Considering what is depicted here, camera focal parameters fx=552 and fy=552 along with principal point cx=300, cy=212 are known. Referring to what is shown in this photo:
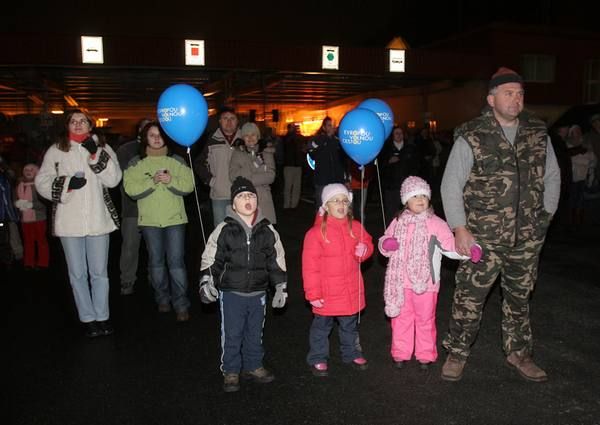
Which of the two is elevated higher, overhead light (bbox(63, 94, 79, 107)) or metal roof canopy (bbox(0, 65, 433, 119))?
metal roof canopy (bbox(0, 65, 433, 119))

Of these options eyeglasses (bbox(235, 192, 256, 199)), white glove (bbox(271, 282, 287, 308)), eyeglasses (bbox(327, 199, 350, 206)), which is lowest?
white glove (bbox(271, 282, 287, 308))

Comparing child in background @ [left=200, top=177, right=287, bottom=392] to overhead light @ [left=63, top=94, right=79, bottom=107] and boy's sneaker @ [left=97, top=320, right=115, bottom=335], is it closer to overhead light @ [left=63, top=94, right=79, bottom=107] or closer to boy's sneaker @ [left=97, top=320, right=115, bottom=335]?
boy's sneaker @ [left=97, top=320, right=115, bottom=335]

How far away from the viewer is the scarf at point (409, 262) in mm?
4305

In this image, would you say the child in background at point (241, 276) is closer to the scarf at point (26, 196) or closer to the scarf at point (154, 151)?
the scarf at point (154, 151)

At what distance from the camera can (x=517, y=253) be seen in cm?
399

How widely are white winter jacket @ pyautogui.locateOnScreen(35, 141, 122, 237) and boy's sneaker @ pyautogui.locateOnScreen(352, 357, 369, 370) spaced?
8.45 feet

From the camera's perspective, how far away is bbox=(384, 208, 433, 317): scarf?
169 inches

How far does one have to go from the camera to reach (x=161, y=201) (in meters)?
5.58

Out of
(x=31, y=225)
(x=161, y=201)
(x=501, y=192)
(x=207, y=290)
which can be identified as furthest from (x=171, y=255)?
(x=31, y=225)

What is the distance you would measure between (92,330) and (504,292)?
3745 mm

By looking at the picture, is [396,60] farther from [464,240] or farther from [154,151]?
[464,240]

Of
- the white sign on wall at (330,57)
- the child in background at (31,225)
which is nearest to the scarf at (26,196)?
the child in background at (31,225)

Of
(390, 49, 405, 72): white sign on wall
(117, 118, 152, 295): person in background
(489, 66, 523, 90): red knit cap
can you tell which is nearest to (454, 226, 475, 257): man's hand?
(489, 66, 523, 90): red knit cap

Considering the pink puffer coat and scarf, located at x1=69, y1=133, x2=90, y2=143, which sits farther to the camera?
scarf, located at x1=69, y1=133, x2=90, y2=143
